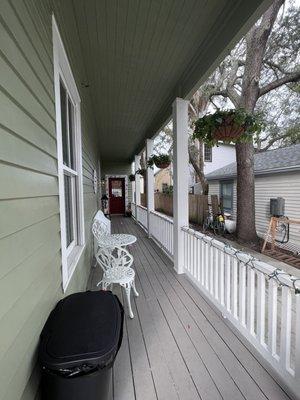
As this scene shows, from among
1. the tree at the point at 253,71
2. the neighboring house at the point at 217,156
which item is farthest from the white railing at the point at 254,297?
the neighboring house at the point at 217,156

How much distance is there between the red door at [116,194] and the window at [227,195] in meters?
5.09

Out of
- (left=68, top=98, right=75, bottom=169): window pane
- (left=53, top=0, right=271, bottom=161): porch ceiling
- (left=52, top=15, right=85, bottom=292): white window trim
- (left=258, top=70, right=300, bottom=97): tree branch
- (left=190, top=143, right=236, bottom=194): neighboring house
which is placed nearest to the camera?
(left=52, top=15, right=85, bottom=292): white window trim

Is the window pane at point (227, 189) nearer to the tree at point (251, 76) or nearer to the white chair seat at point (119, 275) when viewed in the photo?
the tree at point (251, 76)

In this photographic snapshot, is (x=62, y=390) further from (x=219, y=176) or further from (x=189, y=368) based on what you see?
(x=219, y=176)

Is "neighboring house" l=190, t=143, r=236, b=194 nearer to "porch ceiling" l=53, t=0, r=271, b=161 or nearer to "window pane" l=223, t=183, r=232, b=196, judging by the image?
"window pane" l=223, t=183, r=232, b=196

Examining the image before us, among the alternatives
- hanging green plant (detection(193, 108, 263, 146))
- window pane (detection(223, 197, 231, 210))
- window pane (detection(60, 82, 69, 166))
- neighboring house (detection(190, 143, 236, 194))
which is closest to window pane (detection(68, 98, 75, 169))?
window pane (detection(60, 82, 69, 166))

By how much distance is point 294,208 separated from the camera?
7105 mm

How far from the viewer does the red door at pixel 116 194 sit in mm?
12211

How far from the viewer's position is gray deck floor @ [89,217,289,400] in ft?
4.84

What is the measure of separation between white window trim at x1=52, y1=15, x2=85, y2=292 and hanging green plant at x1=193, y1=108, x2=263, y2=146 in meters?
1.42

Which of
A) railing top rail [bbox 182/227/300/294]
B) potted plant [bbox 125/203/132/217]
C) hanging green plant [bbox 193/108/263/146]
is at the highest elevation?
hanging green plant [bbox 193/108/263/146]

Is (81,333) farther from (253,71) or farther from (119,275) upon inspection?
(253,71)

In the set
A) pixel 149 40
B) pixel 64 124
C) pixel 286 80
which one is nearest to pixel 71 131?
pixel 64 124

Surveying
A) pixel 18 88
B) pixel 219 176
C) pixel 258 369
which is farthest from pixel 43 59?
pixel 219 176
